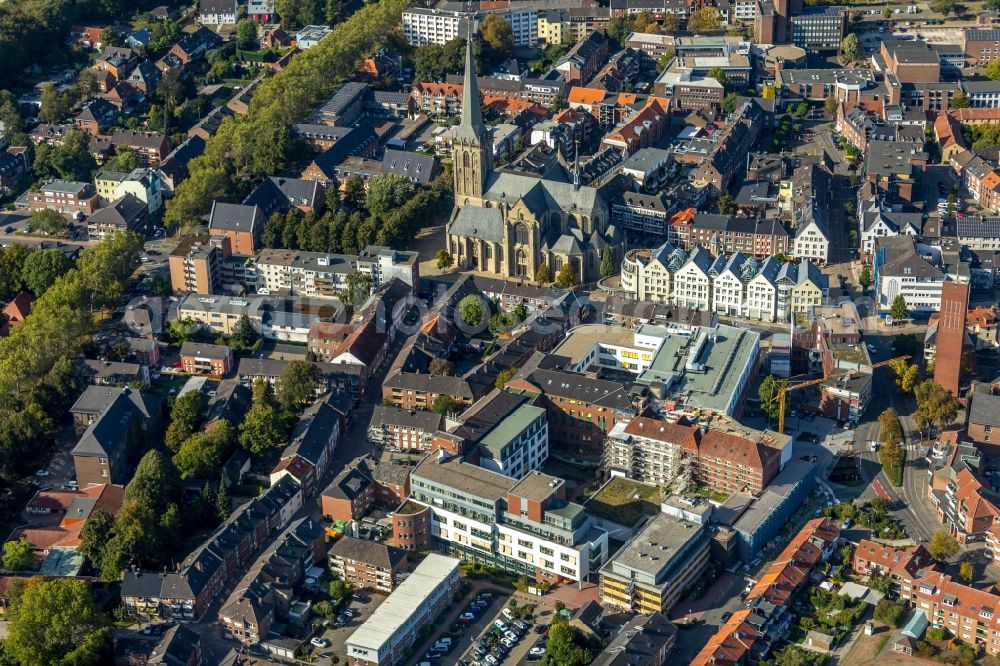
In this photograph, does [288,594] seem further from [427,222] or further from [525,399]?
[427,222]

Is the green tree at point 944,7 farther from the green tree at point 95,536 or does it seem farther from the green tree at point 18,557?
the green tree at point 18,557

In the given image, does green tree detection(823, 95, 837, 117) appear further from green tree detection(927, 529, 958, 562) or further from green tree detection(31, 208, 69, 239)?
green tree detection(31, 208, 69, 239)

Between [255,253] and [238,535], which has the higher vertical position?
[255,253]

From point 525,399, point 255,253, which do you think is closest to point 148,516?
point 525,399

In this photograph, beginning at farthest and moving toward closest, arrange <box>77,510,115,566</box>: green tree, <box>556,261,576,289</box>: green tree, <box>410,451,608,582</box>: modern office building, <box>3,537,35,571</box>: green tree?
<box>556,261,576,289</box>: green tree, <box>77,510,115,566</box>: green tree, <box>3,537,35,571</box>: green tree, <box>410,451,608,582</box>: modern office building

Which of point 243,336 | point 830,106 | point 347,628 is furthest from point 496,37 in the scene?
point 347,628

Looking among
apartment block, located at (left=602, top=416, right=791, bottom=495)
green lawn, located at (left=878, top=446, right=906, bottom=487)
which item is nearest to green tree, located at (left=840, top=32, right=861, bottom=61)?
green lawn, located at (left=878, top=446, right=906, bottom=487)

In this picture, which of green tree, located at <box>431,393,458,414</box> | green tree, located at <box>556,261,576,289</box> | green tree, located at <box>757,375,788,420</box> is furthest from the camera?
green tree, located at <box>556,261,576,289</box>
